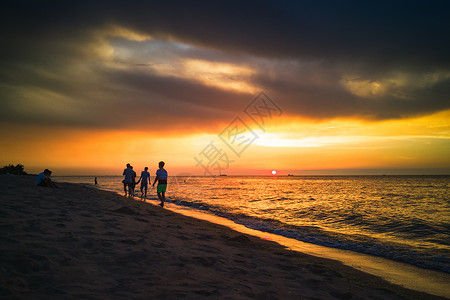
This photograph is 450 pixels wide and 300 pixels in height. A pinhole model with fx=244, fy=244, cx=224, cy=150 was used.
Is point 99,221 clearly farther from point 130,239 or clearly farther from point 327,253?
point 327,253

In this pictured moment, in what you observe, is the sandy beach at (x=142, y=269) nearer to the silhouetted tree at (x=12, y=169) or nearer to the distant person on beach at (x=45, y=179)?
the distant person on beach at (x=45, y=179)

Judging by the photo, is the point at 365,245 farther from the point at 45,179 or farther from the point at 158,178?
the point at 45,179

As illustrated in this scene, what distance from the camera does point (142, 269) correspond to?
14.0 ft

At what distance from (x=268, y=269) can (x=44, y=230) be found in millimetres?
5151

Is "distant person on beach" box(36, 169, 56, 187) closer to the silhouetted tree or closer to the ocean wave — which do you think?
the ocean wave

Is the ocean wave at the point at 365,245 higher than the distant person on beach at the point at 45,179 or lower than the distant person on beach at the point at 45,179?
lower

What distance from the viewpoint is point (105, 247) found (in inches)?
200

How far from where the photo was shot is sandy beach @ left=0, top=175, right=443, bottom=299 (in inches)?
133

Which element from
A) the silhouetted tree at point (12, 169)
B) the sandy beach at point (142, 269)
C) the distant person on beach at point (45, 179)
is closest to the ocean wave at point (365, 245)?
the sandy beach at point (142, 269)

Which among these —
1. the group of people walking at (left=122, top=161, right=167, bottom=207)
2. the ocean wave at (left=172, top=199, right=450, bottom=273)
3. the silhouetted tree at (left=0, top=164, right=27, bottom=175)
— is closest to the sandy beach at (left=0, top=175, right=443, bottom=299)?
the ocean wave at (left=172, top=199, right=450, bottom=273)

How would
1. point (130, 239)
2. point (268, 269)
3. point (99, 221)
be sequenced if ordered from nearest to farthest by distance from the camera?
point (268, 269)
point (130, 239)
point (99, 221)

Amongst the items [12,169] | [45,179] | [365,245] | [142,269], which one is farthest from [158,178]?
[12,169]

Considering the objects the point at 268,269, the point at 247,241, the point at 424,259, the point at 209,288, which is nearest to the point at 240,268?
the point at 268,269

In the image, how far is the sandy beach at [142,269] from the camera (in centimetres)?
338
